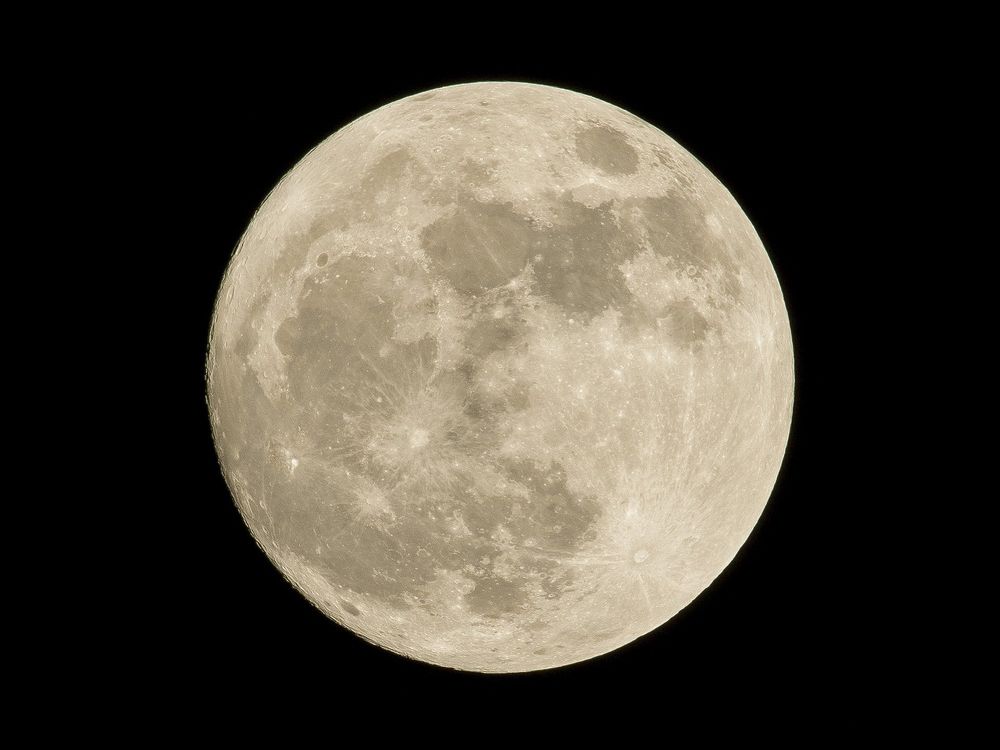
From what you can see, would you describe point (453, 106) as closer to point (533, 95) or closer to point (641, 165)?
point (533, 95)

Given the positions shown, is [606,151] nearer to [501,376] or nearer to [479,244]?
[479,244]

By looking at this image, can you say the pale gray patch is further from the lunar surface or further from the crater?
the crater

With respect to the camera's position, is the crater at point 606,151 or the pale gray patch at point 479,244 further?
the crater at point 606,151

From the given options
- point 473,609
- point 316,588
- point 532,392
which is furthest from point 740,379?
point 316,588

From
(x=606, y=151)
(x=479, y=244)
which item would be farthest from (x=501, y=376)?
(x=606, y=151)

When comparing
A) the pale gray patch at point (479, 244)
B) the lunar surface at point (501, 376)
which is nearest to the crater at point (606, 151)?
the lunar surface at point (501, 376)

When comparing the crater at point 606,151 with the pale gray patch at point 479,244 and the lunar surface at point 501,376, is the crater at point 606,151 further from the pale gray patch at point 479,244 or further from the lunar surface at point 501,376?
the pale gray patch at point 479,244
